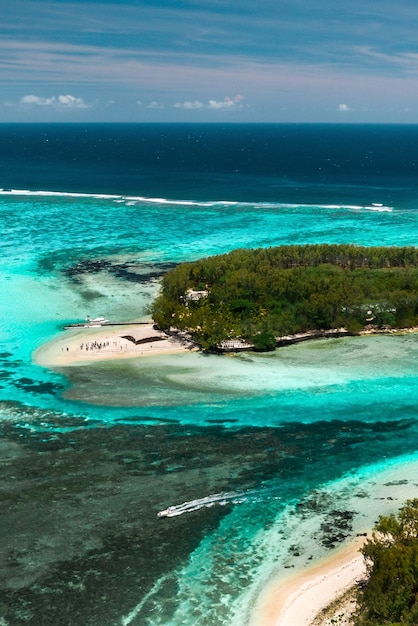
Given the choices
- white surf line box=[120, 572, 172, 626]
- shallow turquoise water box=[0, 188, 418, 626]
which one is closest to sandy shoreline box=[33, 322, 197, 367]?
shallow turquoise water box=[0, 188, 418, 626]

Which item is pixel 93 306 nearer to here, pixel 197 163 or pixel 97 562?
pixel 97 562

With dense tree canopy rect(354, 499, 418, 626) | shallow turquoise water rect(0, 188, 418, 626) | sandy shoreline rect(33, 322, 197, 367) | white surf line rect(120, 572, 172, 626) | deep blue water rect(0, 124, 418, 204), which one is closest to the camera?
dense tree canopy rect(354, 499, 418, 626)

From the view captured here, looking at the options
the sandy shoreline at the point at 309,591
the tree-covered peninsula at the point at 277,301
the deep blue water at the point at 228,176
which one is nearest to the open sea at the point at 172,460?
the sandy shoreline at the point at 309,591

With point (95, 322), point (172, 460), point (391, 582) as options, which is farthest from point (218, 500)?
point (95, 322)

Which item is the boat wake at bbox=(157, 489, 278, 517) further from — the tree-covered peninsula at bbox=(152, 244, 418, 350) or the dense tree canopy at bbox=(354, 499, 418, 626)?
the tree-covered peninsula at bbox=(152, 244, 418, 350)

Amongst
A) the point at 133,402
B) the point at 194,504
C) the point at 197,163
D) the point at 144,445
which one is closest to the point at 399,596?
the point at 194,504

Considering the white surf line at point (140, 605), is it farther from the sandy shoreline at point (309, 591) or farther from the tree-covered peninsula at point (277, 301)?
the tree-covered peninsula at point (277, 301)
